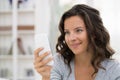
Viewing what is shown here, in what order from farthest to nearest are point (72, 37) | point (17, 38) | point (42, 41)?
1. point (17, 38)
2. point (42, 41)
3. point (72, 37)

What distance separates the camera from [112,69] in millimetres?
1375

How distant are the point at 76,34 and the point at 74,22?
0.07m

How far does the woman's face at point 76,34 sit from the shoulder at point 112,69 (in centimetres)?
15

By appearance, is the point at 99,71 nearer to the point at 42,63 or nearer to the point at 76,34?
the point at 76,34

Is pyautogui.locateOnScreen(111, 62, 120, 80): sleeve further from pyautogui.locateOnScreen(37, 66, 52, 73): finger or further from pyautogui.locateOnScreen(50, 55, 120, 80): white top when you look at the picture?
pyautogui.locateOnScreen(37, 66, 52, 73): finger

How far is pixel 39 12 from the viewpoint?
342cm

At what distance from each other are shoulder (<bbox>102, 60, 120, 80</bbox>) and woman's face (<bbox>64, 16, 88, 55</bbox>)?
15 centimetres

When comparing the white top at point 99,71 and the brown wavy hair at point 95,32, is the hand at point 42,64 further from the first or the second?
the brown wavy hair at point 95,32

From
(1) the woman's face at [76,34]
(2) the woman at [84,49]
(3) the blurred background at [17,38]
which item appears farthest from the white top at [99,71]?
(3) the blurred background at [17,38]

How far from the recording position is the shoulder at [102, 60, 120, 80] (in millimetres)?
1357

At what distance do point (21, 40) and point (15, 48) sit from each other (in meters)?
0.17

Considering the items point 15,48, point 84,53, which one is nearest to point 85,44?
point 84,53

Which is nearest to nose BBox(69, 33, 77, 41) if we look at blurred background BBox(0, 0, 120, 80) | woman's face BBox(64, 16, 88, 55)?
woman's face BBox(64, 16, 88, 55)

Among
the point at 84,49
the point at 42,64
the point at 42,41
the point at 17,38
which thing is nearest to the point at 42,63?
the point at 42,64
